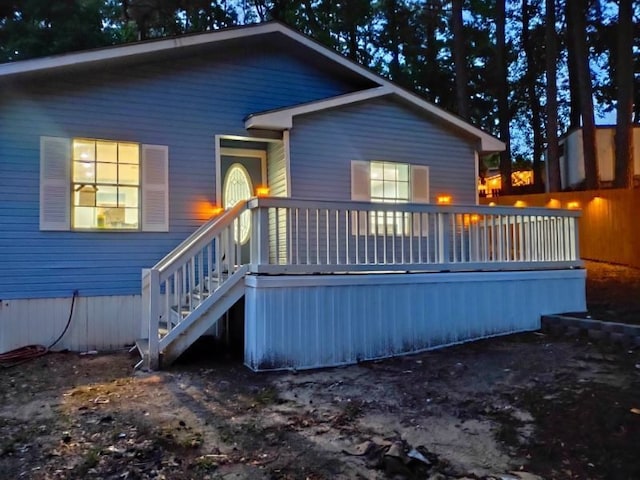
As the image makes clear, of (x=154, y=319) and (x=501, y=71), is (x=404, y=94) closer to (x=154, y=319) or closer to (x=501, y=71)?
(x=154, y=319)

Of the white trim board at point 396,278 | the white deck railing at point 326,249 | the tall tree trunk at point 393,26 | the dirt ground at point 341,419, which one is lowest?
the dirt ground at point 341,419

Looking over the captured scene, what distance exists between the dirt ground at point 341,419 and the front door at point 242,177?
2.94 metres

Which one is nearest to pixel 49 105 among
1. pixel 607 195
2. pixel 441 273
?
pixel 441 273

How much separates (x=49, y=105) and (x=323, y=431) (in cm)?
595

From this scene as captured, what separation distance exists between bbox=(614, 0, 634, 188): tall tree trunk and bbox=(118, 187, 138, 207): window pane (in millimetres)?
13563

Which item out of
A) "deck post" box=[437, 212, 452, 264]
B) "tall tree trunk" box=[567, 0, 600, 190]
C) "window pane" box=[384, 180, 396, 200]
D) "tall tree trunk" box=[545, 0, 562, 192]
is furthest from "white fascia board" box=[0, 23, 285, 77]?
"tall tree trunk" box=[545, 0, 562, 192]

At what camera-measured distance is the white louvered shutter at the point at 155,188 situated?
7.55 metres

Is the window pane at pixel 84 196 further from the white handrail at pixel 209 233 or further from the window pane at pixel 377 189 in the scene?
the window pane at pixel 377 189

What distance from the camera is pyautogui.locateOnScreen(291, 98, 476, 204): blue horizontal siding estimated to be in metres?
8.29

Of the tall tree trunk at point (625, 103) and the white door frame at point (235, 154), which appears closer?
the white door frame at point (235, 154)

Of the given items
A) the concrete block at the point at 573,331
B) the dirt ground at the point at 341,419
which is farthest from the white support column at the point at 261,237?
the concrete block at the point at 573,331

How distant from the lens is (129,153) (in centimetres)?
757

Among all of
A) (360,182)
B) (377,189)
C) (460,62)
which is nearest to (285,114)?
(360,182)

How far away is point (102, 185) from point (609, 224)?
12.4 metres
